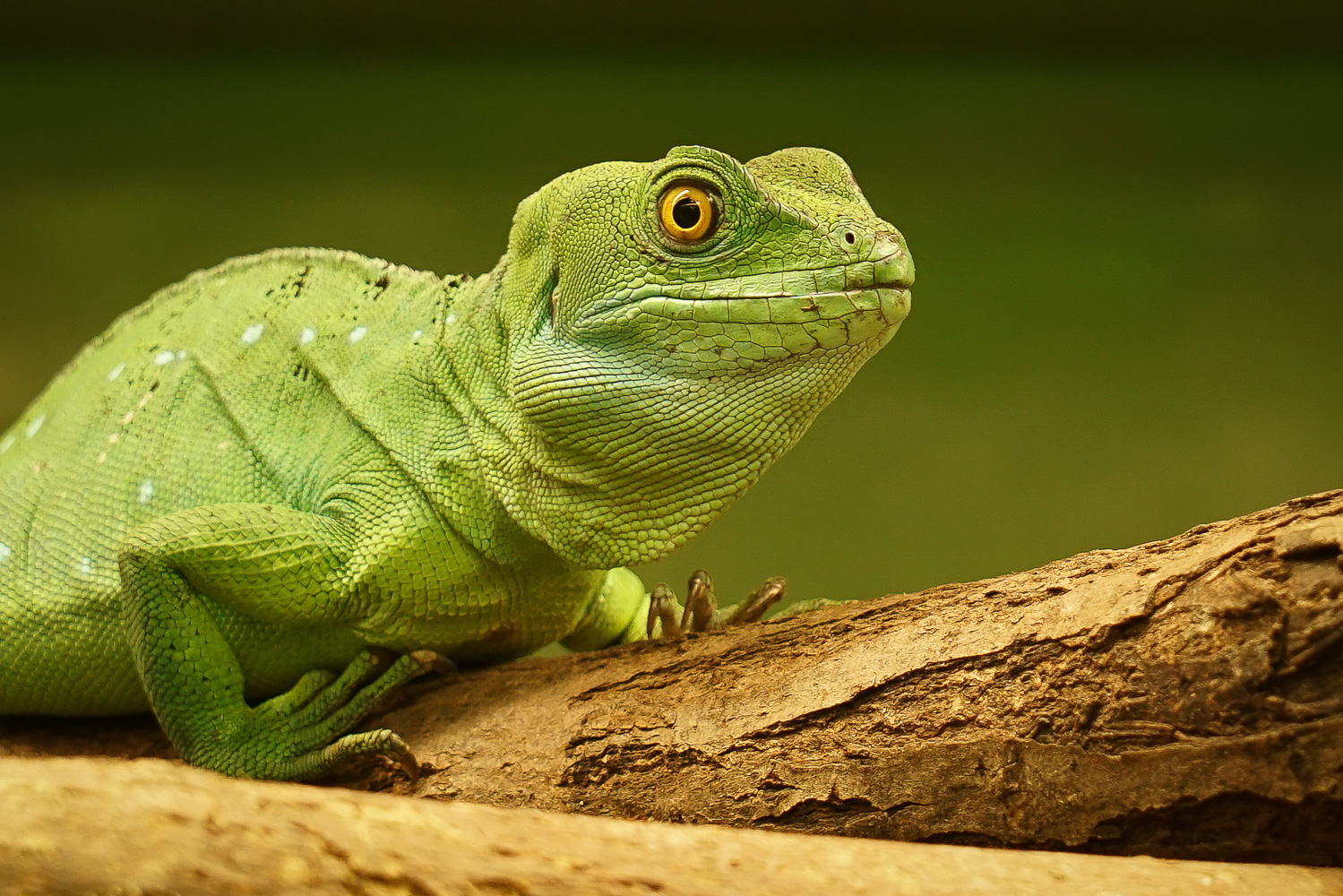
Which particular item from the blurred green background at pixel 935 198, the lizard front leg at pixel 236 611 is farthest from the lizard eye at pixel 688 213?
the blurred green background at pixel 935 198

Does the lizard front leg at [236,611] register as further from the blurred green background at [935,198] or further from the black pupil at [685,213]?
the blurred green background at [935,198]

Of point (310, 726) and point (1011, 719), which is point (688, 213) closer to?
point (1011, 719)

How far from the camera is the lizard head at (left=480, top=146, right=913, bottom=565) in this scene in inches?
107

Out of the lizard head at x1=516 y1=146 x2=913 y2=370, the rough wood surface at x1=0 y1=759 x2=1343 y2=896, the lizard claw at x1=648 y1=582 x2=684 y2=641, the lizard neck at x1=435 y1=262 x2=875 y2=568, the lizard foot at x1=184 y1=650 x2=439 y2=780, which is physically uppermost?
the lizard head at x1=516 y1=146 x2=913 y2=370

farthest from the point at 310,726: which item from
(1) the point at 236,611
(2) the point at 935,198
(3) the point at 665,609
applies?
(2) the point at 935,198

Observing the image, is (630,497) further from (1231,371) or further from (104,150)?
(104,150)

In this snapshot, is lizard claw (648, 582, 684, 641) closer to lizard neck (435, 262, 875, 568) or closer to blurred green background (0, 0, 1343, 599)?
lizard neck (435, 262, 875, 568)

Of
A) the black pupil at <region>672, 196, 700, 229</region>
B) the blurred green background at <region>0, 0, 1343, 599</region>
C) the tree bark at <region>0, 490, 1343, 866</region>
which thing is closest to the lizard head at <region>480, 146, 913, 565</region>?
the black pupil at <region>672, 196, 700, 229</region>

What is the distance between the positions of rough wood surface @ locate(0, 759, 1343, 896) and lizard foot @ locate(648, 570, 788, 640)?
1378mm

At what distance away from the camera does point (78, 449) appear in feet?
11.9

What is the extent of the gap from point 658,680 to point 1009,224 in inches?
139

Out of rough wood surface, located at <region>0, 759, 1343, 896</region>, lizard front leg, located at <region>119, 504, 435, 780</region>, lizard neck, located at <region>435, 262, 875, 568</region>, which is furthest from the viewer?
lizard front leg, located at <region>119, 504, 435, 780</region>

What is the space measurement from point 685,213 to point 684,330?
322 mm

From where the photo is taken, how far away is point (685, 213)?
9.29 feet
